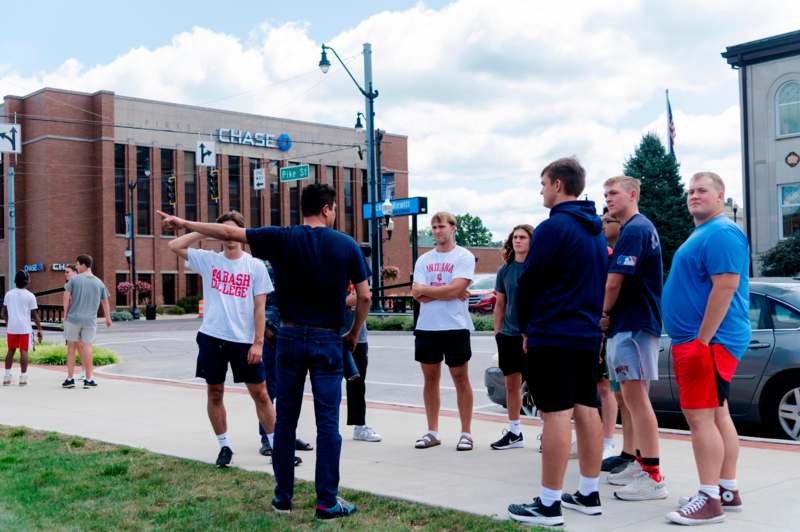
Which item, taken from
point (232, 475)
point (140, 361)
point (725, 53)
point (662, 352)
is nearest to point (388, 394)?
point (662, 352)

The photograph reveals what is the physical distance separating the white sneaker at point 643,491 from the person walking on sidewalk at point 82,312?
30.3ft

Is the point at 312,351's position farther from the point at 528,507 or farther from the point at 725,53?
the point at 725,53

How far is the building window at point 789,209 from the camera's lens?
106 feet

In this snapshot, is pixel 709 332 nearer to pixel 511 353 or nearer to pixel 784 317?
pixel 511 353

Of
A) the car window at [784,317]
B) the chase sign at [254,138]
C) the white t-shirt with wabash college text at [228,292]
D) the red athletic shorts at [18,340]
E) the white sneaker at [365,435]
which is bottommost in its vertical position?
the white sneaker at [365,435]

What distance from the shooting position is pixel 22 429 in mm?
8914

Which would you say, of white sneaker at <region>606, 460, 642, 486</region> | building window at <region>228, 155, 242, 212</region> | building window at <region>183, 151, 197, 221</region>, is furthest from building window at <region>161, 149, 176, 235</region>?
white sneaker at <region>606, 460, 642, 486</region>

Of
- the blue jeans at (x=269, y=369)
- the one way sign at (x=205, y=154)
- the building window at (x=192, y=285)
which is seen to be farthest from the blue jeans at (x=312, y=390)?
the building window at (x=192, y=285)

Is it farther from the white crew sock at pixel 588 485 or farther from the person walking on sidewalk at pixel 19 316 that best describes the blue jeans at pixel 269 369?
the person walking on sidewalk at pixel 19 316

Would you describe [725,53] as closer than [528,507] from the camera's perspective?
No

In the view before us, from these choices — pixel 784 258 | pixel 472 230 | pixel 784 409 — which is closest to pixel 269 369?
pixel 784 409

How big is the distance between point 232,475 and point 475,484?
1.87 metres

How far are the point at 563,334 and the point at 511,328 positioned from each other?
2.43 meters

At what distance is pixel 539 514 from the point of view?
5.06 metres
